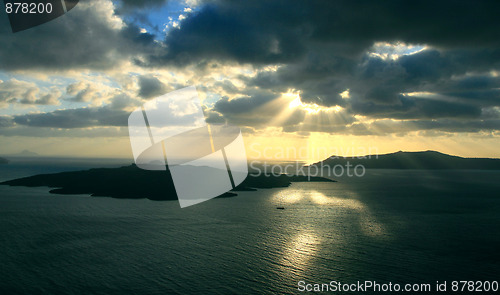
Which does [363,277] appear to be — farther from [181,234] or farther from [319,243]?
[181,234]

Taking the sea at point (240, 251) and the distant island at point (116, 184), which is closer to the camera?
the sea at point (240, 251)

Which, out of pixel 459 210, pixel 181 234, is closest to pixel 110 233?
pixel 181 234

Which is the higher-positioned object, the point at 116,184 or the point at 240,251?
the point at 116,184

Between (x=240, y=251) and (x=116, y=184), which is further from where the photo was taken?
(x=116, y=184)

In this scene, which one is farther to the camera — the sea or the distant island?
the distant island
